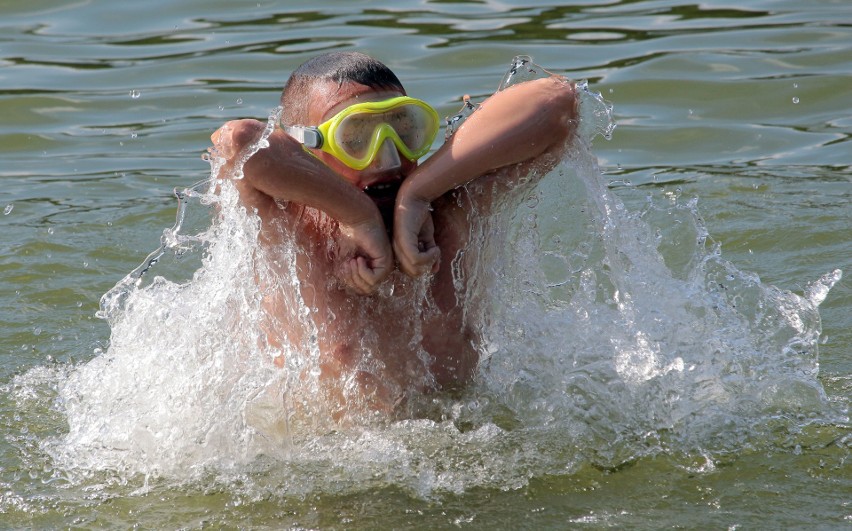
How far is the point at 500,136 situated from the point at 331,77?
0.59 meters

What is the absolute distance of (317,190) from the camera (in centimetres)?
352

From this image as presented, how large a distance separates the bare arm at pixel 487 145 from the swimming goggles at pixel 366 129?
0.13 meters

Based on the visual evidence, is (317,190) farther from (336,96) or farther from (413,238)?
(336,96)

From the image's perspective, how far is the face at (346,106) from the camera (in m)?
3.85

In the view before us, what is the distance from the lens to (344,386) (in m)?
3.93

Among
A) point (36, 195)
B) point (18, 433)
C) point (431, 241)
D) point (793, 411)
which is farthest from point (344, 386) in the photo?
point (36, 195)

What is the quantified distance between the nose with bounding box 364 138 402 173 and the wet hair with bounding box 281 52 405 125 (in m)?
0.23

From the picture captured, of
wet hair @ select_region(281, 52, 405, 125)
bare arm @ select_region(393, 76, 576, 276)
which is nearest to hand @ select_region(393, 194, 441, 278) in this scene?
bare arm @ select_region(393, 76, 576, 276)

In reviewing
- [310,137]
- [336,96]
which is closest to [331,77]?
[336,96]

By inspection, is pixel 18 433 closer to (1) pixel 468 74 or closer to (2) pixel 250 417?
(2) pixel 250 417

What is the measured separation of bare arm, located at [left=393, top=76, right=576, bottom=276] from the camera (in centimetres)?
370

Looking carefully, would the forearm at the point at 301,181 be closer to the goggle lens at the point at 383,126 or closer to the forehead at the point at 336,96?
the goggle lens at the point at 383,126

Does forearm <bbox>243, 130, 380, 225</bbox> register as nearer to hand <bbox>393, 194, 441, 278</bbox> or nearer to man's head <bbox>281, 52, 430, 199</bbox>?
hand <bbox>393, 194, 441, 278</bbox>

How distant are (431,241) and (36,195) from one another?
410 centimetres
